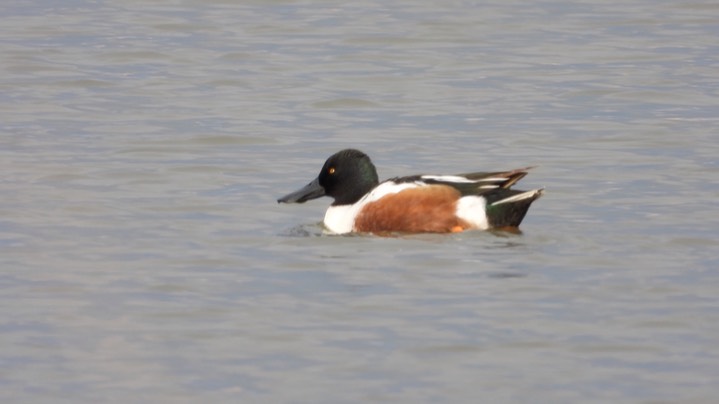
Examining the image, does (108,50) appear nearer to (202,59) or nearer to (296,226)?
(202,59)

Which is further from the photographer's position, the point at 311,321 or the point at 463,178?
the point at 463,178

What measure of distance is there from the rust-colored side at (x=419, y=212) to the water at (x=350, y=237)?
162 millimetres

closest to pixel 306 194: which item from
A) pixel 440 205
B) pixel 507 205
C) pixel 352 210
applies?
pixel 352 210

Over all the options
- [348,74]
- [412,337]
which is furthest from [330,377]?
[348,74]

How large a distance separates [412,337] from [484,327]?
38 centimetres

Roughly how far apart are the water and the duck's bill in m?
0.18

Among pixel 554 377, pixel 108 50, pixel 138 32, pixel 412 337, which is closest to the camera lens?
pixel 554 377

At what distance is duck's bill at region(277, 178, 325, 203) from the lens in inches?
465

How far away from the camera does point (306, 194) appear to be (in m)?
11.9

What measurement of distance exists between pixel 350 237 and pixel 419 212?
1.44 feet

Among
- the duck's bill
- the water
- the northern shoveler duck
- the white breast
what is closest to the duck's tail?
the northern shoveler duck

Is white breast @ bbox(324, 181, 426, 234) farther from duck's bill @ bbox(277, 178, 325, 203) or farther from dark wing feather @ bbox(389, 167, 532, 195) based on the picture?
duck's bill @ bbox(277, 178, 325, 203)

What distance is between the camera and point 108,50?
20078 mm

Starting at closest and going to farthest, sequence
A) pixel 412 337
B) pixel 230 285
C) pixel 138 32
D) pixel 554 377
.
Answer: pixel 554 377 → pixel 412 337 → pixel 230 285 → pixel 138 32
